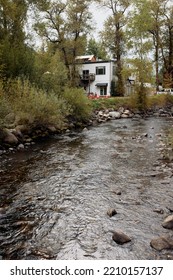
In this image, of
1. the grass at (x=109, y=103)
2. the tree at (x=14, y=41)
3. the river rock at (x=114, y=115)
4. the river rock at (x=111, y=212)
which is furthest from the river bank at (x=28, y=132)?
the river rock at (x=111, y=212)

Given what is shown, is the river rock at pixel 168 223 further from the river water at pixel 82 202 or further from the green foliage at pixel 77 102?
the green foliage at pixel 77 102

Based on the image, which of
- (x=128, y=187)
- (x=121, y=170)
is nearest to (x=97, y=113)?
(x=121, y=170)

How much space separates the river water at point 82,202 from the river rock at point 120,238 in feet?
0.30

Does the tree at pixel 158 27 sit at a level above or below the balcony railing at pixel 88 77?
above

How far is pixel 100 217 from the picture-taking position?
6.28 metres

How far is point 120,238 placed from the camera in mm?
5312

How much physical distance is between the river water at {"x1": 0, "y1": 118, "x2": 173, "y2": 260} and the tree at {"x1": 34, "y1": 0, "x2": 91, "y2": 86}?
88.8 ft

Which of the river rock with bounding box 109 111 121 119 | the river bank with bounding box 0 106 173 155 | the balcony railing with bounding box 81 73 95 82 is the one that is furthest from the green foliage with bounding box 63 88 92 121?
the balcony railing with bounding box 81 73 95 82

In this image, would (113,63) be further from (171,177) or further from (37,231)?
(37,231)

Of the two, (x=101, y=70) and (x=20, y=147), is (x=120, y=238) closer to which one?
(x=20, y=147)

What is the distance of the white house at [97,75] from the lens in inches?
1893

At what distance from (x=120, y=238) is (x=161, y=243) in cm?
74

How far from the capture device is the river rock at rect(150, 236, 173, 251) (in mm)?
4992

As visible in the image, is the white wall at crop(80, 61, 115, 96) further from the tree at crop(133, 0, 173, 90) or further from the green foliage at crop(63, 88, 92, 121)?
the green foliage at crop(63, 88, 92, 121)
